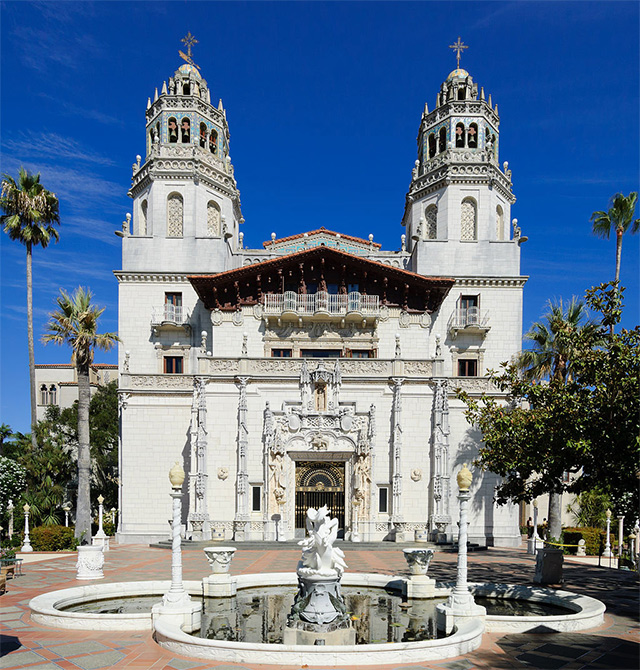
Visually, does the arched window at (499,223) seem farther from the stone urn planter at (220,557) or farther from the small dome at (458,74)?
the stone urn planter at (220,557)

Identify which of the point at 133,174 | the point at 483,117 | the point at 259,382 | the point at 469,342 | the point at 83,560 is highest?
the point at 483,117

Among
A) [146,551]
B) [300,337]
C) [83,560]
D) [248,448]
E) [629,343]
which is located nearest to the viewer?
[629,343]

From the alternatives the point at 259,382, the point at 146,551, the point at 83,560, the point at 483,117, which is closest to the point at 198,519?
the point at 146,551

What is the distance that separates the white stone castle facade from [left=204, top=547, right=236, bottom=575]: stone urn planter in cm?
1437

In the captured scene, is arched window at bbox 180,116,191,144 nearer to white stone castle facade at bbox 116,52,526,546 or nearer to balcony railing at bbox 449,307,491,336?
white stone castle facade at bbox 116,52,526,546

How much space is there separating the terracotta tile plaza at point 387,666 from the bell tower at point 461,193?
66.5 ft

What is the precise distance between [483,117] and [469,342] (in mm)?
15139

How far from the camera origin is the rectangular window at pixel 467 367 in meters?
37.2

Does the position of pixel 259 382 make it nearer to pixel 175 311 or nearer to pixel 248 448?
pixel 248 448

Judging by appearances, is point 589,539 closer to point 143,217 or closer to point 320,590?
point 320,590

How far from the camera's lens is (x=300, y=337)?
36.1m

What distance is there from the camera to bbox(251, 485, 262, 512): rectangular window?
3203cm

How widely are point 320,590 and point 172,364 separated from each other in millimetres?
25535

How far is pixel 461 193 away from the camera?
3897 cm
